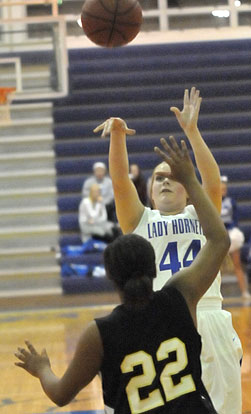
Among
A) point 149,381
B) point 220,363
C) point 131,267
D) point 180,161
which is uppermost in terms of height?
point 180,161

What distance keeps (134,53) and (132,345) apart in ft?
41.9

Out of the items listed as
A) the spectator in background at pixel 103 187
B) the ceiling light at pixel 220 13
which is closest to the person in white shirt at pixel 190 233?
the spectator in background at pixel 103 187

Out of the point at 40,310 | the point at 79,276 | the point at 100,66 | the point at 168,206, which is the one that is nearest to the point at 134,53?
the point at 100,66

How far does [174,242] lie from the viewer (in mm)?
3506

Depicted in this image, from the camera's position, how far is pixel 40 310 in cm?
1034

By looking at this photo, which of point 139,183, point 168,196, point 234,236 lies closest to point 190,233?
point 168,196

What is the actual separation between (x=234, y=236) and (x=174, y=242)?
7.18 metres

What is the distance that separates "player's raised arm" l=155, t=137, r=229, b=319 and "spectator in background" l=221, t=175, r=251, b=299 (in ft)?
25.8

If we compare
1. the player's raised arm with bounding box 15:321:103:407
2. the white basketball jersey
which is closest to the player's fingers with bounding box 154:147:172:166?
the player's raised arm with bounding box 15:321:103:407

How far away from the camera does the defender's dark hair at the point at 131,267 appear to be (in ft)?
7.29

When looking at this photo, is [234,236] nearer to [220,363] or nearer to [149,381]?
[220,363]

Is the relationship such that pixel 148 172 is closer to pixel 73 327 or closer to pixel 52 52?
pixel 52 52

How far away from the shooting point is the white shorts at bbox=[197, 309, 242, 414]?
3355 mm

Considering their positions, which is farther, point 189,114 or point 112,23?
point 112,23
